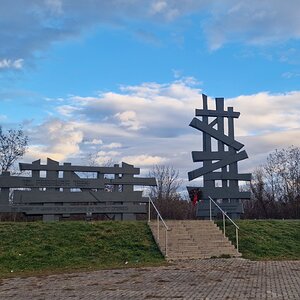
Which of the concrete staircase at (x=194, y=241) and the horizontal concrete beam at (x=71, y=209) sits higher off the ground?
the horizontal concrete beam at (x=71, y=209)

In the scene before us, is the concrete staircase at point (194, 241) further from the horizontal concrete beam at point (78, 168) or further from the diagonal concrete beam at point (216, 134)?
the diagonal concrete beam at point (216, 134)

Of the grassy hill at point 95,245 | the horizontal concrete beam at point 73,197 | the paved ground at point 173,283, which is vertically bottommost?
the paved ground at point 173,283

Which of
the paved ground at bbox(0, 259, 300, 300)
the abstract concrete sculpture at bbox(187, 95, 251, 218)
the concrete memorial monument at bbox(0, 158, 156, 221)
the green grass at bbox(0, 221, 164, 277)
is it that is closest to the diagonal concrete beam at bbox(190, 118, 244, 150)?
the abstract concrete sculpture at bbox(187, 95, 251, 218)

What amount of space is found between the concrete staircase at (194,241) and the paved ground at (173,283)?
163cm

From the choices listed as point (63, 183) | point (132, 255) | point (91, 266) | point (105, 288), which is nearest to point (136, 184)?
point (63, 183)

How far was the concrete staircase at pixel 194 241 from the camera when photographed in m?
15.0

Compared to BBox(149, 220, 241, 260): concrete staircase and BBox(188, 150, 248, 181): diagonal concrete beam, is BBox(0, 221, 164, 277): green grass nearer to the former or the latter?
BBox(149, 220, 241, 260): concrete staircase

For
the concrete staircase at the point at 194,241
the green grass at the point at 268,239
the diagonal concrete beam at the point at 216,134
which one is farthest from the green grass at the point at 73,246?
the diagonal concrete beam at the point at 216,134

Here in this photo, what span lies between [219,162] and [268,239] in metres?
6.14

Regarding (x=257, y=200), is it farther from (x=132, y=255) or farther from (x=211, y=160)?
(x=132, y=255)

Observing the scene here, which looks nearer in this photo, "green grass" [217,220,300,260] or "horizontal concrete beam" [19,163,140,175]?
"green grass" [217,220,300,260]

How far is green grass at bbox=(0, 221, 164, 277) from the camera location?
13.7 metres

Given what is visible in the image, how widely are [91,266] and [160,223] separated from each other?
486 cm

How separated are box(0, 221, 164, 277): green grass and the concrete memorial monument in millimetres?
1940
